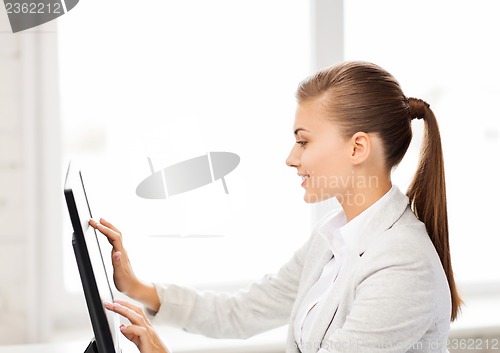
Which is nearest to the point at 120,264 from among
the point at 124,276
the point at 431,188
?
the point at 124,276

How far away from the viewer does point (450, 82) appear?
2.45 m

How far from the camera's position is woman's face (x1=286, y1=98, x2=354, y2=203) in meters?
1.46

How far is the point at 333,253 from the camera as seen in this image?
1559 millimetres

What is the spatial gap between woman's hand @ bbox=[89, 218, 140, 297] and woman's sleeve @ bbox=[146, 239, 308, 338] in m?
0.11

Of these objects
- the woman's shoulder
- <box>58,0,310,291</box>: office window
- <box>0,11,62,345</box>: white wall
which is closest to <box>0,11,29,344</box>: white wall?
<box>0,11,62,345</box>: white wall

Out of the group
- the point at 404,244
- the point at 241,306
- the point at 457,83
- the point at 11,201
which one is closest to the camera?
the point at 404,244

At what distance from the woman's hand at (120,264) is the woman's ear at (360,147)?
0.51 m

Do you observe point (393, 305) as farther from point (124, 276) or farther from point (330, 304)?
point (124, 276)

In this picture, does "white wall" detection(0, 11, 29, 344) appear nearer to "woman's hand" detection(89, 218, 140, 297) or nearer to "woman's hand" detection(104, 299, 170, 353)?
"woman's hand" detection(89, 218, 140, 297)

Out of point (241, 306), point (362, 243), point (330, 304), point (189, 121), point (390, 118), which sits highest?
point (390, 118)

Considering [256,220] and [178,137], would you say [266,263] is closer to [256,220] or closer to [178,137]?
[256,220]

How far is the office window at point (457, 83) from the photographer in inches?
92.5

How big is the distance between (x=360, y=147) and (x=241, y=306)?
0.53 metres

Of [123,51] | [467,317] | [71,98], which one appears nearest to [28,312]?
[71,98]
